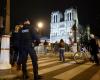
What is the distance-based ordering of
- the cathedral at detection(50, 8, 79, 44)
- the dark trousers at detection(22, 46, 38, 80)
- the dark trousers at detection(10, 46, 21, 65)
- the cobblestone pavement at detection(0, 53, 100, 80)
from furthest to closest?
the cathedral at detection(50, 8, 79, 44) < the dark trousers at detection(10, 46, 21, 65) < the cobblestone pavement at detection(0, 53, 100, 80) < the dark trousers at detection(22, 46, 38, 80)

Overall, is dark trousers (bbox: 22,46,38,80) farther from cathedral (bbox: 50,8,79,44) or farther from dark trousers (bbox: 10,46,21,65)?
cathedral (bbox: 50,8,79,44)

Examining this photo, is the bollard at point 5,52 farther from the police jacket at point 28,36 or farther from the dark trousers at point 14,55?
the police jacket at point 28,36

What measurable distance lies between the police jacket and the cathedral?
122 meters

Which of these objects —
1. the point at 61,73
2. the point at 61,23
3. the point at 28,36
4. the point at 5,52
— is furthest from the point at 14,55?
the point at 61,23

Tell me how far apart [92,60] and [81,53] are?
31.1 inches

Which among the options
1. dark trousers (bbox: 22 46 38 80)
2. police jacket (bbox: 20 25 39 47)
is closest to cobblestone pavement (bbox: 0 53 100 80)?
dark trousers (bbox: 22 46 38 80)

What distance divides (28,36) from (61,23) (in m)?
133

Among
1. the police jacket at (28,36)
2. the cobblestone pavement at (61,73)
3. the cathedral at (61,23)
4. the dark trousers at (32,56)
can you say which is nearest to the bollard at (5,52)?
the cobblestone pavement at (61,73)

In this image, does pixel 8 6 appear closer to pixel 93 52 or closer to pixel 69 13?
pixel 93 52

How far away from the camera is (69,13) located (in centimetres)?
13650

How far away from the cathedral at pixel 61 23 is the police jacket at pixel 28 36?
122 meters

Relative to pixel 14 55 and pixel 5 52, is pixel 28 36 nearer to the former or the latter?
pixel 5 52

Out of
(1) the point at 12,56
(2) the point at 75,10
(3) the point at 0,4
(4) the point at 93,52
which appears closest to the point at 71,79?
(1) the point at 12,56

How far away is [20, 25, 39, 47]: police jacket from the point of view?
21.3 feet
